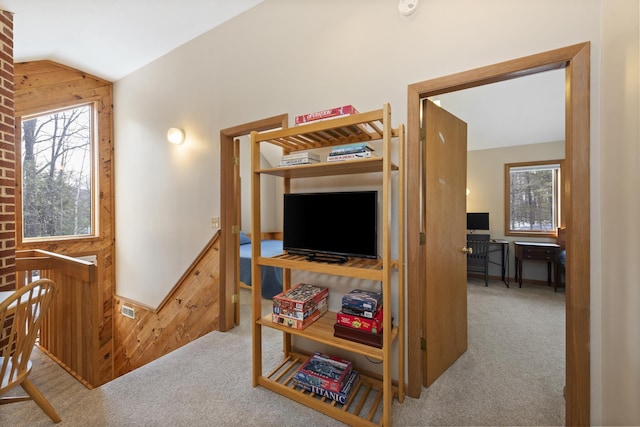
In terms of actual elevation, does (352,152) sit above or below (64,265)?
above

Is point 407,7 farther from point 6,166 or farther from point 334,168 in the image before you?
point 6,166

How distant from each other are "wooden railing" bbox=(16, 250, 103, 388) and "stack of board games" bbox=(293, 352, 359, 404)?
4.76 ft

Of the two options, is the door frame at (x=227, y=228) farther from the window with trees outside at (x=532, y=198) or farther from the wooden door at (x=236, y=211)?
the window with trees outside at (x=532, y=198)

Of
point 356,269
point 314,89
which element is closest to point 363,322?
point 356,269

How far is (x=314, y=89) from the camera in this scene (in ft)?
6.68

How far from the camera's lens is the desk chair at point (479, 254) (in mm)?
4180

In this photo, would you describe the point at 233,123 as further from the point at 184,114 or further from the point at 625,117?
the point at 625,117

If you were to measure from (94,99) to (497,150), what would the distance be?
628cm

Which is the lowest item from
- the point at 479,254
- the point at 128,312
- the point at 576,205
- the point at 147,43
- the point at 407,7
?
the point at 128,312

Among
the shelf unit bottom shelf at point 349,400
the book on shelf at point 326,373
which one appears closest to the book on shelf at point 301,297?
the book on shelf at point 326,373

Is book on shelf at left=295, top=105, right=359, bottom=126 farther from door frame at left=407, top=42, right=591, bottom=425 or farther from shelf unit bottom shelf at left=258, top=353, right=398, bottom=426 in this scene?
shelf unit bottom shelf at left=258, top=353, right=398, bottom=426

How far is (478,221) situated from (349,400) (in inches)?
158

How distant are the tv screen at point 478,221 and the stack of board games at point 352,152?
3.83 meters

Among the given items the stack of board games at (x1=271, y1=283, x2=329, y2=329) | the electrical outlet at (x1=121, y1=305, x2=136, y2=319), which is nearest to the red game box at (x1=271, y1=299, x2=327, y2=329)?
the stack of board games at (x1=271, y1=283, x2=329, y2=329)
